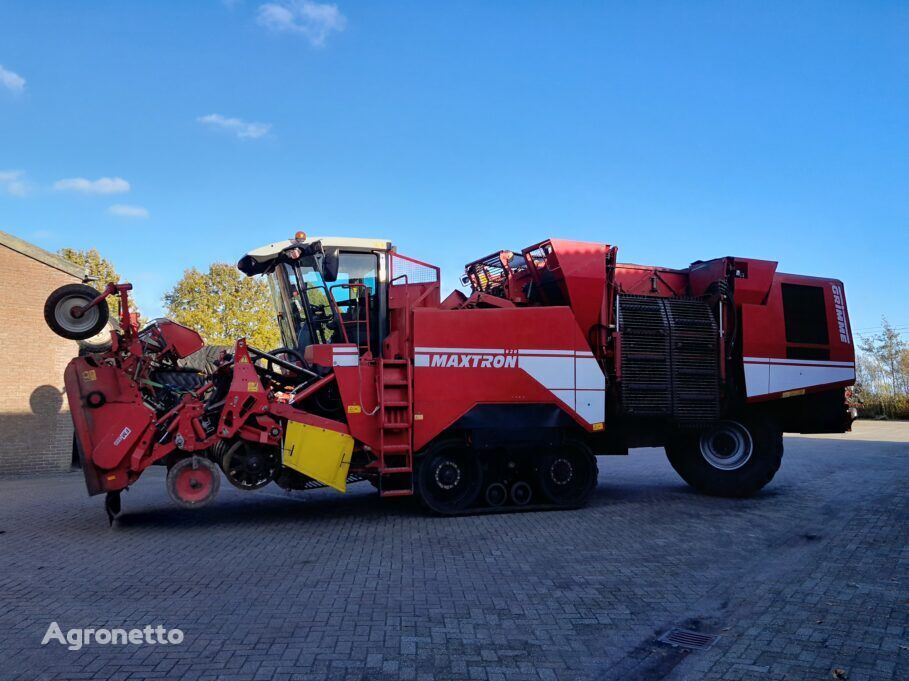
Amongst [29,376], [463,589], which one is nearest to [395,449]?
[463,589]

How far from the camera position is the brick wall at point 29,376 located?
12.4m

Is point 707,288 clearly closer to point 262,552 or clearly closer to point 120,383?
point 262,552

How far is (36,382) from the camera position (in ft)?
41.9

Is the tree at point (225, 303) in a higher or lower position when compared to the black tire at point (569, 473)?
higher

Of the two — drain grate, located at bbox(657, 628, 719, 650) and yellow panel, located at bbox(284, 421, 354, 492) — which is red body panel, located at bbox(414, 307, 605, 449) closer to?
yellow panel, located at bbox(284, 421, 354, 492)

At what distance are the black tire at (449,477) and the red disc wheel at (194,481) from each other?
2.46 metres

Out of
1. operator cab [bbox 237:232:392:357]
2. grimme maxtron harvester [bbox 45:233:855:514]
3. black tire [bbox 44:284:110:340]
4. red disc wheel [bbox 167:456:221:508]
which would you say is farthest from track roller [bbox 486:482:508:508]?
black tire [bbox 44:284:110:340]

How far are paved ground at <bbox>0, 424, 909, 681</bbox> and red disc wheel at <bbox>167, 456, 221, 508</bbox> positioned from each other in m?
0.40

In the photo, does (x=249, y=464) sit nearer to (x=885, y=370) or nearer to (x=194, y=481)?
(x=194, y=481)

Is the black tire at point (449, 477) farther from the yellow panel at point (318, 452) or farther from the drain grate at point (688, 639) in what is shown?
the drain grate at point (688, 639)

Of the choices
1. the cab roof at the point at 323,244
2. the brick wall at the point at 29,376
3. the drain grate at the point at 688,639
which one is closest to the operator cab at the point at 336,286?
the cab roof at the point at 323,244

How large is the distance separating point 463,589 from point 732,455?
6215 mm

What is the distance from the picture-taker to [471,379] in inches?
320

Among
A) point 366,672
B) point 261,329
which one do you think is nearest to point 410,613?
point 366,672
